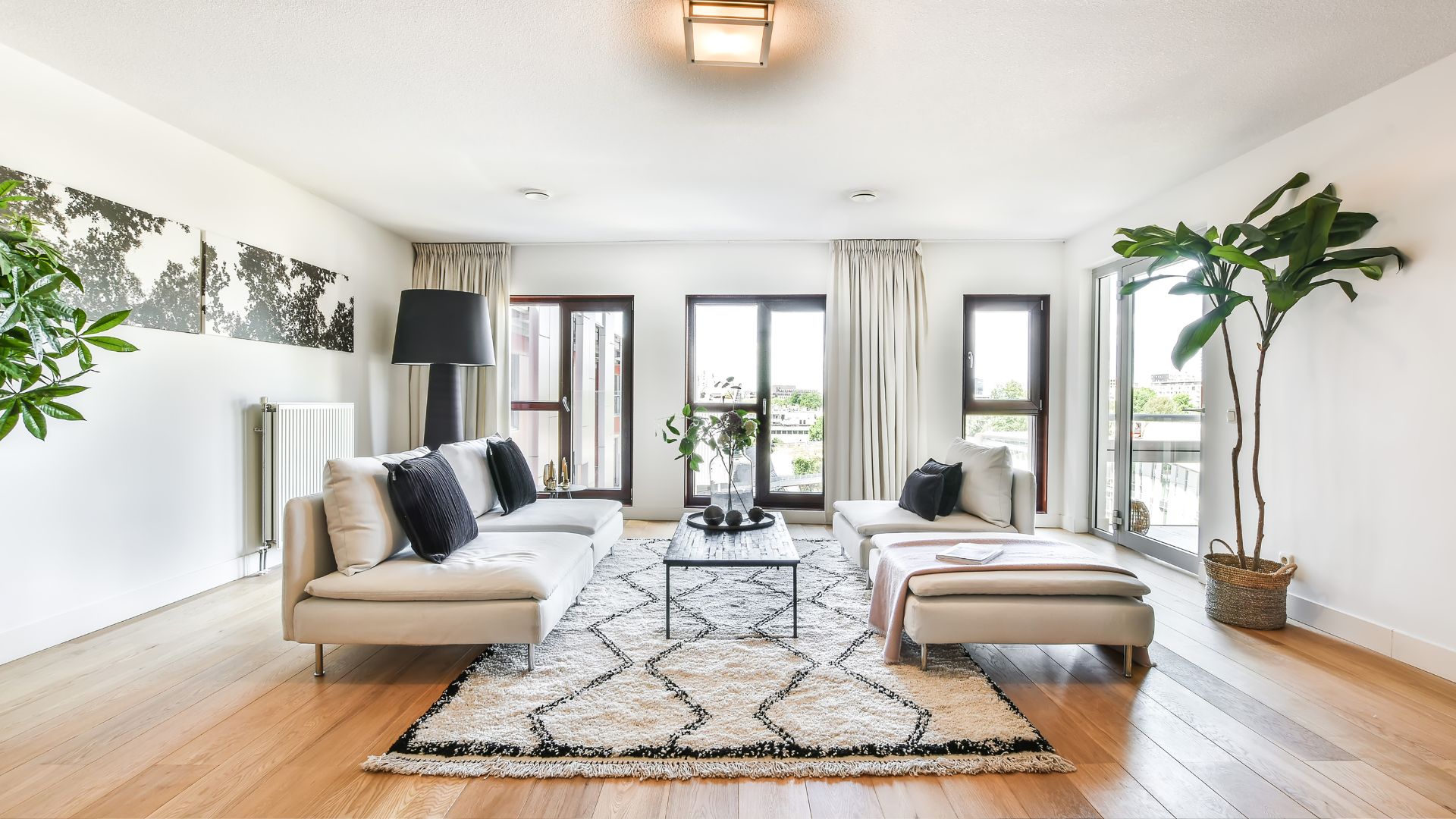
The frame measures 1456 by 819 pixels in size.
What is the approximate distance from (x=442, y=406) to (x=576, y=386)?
4.04 feet

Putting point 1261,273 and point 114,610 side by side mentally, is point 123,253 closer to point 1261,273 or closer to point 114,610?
point 114,610

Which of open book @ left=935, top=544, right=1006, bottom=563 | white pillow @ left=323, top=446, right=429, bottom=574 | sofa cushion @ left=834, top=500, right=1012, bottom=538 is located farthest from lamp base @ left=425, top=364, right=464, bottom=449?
open book @ left=935, top=544, right=1006, bottom=563

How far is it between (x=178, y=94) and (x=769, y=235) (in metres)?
3.61

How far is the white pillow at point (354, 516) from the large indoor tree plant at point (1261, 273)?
365cm

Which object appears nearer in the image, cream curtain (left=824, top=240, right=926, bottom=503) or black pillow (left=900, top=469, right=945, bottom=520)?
black pillow (left=900, top=469, right=945, bottom=520)

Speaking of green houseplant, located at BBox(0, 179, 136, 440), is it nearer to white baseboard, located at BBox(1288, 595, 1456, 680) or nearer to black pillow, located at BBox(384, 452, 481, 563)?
black pillow, located at BBox(384, 452, 481, 563)

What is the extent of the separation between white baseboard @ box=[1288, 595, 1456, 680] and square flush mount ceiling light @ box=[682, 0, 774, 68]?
343cm

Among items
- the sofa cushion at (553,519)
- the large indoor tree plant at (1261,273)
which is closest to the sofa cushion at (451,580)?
the sofa cushion at (553,519)

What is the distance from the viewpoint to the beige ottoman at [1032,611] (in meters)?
2.41

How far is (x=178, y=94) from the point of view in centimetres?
283

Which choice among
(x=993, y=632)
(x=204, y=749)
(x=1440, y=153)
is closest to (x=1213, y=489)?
(x=1440, y=153)

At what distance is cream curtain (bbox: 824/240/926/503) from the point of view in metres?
5.20

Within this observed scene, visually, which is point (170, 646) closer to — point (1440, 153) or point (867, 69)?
point (867, 69)

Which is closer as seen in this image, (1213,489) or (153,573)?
(153,573)
